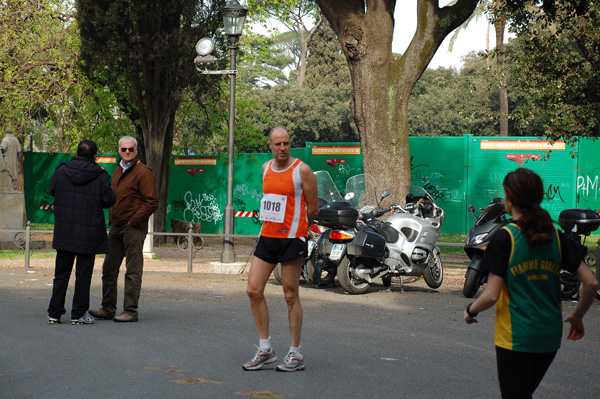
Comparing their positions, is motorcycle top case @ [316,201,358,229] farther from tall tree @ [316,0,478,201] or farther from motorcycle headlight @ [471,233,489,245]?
tall tree @ [316,0,478,201]

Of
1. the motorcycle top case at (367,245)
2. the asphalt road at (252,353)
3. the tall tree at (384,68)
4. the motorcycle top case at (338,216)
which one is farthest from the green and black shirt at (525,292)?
the tall tree at (384,68)

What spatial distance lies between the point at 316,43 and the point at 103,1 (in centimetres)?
4394

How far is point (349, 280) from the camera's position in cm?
1147

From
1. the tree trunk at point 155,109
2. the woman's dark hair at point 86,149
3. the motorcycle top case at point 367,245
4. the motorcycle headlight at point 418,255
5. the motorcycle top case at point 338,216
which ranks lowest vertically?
the motorcycle headlight at point 418,255

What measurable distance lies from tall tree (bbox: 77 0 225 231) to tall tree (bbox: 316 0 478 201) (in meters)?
6.86

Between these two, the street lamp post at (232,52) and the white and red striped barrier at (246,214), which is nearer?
the street lamp post at (232,52)

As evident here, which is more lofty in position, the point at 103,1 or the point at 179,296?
the point at 103,1

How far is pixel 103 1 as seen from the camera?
21297 millimetres

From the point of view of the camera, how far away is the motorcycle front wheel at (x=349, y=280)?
11.4 m

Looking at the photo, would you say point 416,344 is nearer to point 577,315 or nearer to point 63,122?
point 577,315

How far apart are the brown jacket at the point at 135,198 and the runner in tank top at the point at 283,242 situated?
2.56 meters

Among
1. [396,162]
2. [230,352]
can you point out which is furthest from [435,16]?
[230,352]

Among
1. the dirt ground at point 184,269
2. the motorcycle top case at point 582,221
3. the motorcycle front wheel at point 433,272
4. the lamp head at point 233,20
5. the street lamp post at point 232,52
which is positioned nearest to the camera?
the motorcycle top case at point 582,221

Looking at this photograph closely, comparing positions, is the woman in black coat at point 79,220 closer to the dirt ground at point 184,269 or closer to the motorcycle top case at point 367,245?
the motorcycle top case at point 367,245
